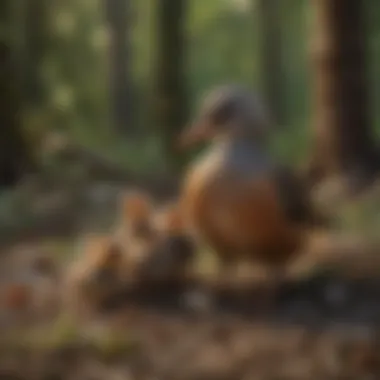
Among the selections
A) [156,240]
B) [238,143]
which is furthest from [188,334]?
[238,143]

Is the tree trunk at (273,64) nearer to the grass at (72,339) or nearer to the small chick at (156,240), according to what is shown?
the small chick at (156,240)

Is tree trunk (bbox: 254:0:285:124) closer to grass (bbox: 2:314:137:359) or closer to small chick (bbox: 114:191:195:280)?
small chick (bbox: 114:191:195:280)

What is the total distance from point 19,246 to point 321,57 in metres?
0.43

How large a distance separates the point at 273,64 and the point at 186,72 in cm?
11

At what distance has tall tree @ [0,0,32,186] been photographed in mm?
1342

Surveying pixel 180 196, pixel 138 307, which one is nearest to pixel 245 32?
pixel 180 196

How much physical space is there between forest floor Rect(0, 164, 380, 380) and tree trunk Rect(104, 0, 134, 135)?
0.08 meters

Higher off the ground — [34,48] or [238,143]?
[34,48]

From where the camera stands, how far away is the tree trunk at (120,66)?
1.32 metres

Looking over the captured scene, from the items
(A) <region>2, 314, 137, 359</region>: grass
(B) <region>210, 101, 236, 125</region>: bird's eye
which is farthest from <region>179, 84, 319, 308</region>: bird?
(A) <region>2, 314, 137, 359</region>: grass

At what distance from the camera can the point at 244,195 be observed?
4.20 ft

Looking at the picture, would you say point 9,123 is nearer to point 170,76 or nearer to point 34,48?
point 34,48

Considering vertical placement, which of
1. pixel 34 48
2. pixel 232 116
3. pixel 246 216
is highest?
pixel 34 48

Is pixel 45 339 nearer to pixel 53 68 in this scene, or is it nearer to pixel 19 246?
pixel 19 246
